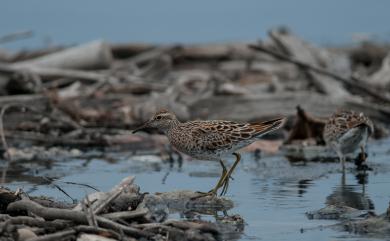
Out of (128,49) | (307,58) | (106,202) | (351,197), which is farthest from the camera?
(128,49)

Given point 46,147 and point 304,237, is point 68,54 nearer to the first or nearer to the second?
point 46,147

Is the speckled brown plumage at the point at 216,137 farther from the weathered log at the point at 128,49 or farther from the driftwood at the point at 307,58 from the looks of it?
the weathered log at the point at 128,49

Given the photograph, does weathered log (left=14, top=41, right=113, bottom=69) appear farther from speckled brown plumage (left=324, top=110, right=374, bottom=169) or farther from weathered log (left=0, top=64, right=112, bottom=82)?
speckled brown plumage (left=324, top=110, right=374, bottom=169)

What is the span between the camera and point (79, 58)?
1741 centimetres

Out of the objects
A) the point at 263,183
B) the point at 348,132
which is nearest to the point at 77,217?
the point at 263,183

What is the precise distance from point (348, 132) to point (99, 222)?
5409 millimetres

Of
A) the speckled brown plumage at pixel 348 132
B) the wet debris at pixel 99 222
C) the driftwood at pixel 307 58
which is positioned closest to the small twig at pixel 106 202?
the wet debris at pixel 99 222

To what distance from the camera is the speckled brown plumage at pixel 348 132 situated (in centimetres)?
1144

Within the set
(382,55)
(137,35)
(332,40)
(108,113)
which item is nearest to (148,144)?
(108,113)

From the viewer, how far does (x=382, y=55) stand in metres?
20.9

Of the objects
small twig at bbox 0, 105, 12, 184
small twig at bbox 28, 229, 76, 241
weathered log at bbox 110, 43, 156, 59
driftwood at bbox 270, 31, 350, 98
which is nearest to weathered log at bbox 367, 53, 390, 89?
driftwood at bbox 270, 31, 350, 98

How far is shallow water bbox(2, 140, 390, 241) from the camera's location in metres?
8.02

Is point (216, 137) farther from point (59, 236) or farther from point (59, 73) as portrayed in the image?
point (59, 73)

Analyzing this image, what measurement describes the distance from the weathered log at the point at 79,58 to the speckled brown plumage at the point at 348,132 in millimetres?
6985
